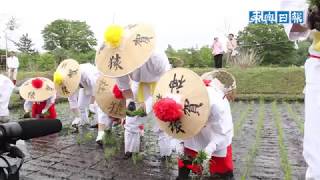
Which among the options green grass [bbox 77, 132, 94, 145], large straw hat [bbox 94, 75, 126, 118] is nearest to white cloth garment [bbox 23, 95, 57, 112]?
green grass [bbox 77, 132, 94, 145]

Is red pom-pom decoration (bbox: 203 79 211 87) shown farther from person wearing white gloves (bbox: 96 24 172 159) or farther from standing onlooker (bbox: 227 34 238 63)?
standing onlooker (bbox: 227 34 238 63)

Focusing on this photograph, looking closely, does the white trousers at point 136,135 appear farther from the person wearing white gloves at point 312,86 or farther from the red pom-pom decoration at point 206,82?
the person wearing white gloves at point 312,86

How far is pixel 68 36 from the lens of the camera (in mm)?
45719

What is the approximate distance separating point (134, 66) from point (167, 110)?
1.22m

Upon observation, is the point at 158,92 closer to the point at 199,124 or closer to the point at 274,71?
the point at 199,124

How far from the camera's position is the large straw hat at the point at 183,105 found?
4.09 m

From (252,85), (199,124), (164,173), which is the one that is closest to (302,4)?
(199,124)

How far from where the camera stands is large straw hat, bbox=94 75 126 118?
21.1 ft

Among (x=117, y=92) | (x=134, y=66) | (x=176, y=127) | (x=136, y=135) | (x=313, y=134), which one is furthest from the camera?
(x=117, y=92)

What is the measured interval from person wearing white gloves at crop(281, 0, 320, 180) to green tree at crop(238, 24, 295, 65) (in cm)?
2327

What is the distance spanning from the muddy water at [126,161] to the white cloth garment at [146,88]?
0.19 meters

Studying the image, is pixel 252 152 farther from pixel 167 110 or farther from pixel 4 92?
pixel 4 92

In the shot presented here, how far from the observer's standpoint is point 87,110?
28.9 ft

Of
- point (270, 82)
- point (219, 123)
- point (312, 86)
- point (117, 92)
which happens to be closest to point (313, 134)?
point (312, 86)
